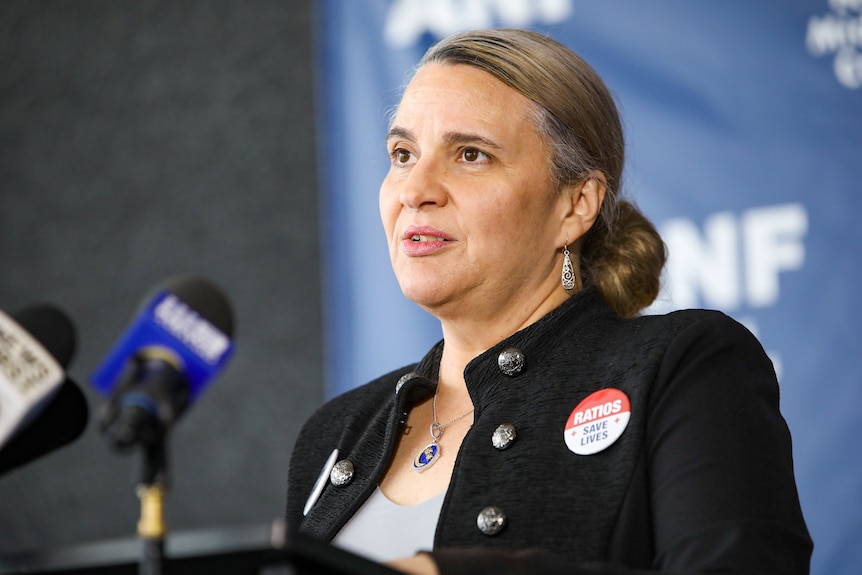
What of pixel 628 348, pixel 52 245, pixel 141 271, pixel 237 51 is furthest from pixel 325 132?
pixel 628 348

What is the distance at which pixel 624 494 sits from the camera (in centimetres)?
148

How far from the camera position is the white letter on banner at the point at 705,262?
2.72 m

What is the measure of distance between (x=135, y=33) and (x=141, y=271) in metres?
0.85

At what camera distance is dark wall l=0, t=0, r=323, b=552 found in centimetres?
379

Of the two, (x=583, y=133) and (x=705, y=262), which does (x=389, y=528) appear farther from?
(x=705, y=262)

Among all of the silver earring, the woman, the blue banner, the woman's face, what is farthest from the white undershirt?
the blue banner

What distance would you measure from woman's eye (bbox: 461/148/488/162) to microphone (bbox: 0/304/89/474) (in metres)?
0.79

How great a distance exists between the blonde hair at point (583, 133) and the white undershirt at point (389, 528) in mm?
487

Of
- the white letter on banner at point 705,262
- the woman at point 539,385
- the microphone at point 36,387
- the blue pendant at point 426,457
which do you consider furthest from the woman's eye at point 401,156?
the white letter on banner at point 705,262

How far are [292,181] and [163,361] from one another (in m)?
2.81

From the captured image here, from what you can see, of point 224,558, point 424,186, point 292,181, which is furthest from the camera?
point 292,181

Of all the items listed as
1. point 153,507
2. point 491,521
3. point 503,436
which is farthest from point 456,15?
point 153,507

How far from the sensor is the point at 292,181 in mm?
3826

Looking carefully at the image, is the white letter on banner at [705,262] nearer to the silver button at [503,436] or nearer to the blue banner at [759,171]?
the blue banner at [759,171]
